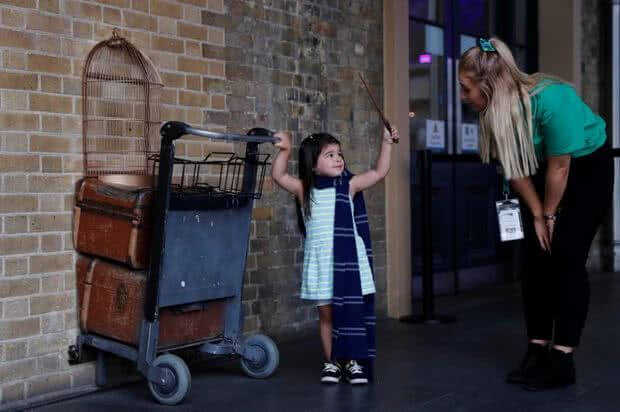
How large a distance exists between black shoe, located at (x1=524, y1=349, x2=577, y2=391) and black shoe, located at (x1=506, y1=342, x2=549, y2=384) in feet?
0.16

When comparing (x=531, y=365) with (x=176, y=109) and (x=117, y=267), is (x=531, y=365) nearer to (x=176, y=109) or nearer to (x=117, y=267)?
(x=117, y=267)

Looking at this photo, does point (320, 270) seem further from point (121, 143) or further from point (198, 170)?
point (121, 143)

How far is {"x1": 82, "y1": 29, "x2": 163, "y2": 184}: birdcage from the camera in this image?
16.7 ft

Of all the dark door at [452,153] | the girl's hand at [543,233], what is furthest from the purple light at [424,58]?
the girl's hand at [543,233]

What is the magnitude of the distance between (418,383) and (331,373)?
437 mm

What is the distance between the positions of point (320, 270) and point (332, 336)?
13.5 inches

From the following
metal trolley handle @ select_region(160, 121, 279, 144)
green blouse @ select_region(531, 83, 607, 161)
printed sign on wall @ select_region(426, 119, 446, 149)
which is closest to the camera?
metal trolley handle @ select_region(160, 121, 279, 144)

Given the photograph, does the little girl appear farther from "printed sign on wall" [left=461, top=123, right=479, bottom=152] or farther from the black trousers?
"printed sign on wall" [left=461, top=123, right=479, bottom=152]

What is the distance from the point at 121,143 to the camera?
17.4ft

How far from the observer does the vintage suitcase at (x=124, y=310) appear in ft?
15.6

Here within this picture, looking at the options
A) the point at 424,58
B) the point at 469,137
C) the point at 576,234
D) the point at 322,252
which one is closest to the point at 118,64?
the point at 322,252

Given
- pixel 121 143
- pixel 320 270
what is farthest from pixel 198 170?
pixel 320 270

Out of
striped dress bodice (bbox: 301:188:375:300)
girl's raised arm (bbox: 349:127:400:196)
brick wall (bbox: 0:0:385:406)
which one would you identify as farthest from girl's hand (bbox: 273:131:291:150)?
brick wall (bbox: 0:0:385:406)

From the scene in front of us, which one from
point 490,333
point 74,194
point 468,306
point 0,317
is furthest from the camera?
point 468,306
